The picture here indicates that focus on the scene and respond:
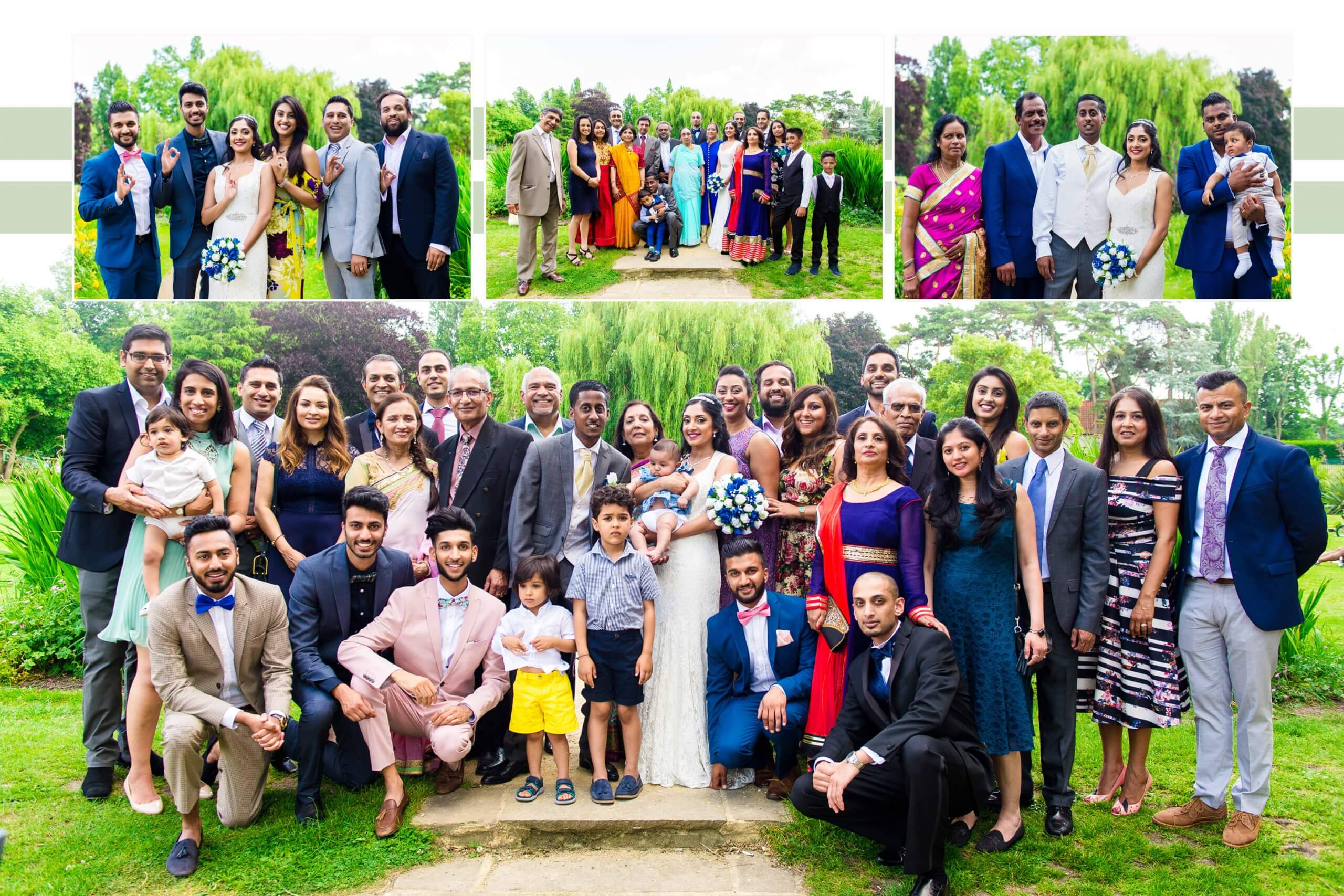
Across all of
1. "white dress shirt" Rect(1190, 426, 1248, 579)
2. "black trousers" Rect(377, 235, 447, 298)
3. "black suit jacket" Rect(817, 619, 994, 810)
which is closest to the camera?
"black suit jacket" Rect(817, 619, 994, 810)

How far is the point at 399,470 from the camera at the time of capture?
5344 millimetres

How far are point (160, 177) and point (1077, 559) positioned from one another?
6416 millimetres

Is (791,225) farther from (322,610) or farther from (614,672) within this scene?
(322,610)

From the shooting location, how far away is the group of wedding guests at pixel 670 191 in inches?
367

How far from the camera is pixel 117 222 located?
268 inches

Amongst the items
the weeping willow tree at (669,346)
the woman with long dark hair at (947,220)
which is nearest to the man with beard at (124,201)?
the woman with long dark hair at (947,220)

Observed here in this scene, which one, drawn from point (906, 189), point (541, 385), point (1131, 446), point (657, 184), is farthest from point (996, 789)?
point (657, 184)

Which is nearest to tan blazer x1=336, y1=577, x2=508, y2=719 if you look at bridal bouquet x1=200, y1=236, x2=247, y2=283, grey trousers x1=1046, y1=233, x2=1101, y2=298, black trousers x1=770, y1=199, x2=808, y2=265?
bridal bouquet x1=200, y1=236, x2=247, y2=283

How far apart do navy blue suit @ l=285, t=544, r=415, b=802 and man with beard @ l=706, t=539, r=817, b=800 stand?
1.72 meters

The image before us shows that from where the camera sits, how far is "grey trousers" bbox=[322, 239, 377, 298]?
7.18m

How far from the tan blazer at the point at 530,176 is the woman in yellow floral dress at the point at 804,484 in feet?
15.9

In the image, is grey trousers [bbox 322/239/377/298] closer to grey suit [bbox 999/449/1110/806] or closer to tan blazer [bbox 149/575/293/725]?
tan blazer [bbox 149/575/293/725]

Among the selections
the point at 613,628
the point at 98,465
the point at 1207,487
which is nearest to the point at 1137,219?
the point at 1207,487

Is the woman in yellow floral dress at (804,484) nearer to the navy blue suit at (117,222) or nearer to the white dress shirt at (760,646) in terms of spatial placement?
the white dress shirt at (760,646)
